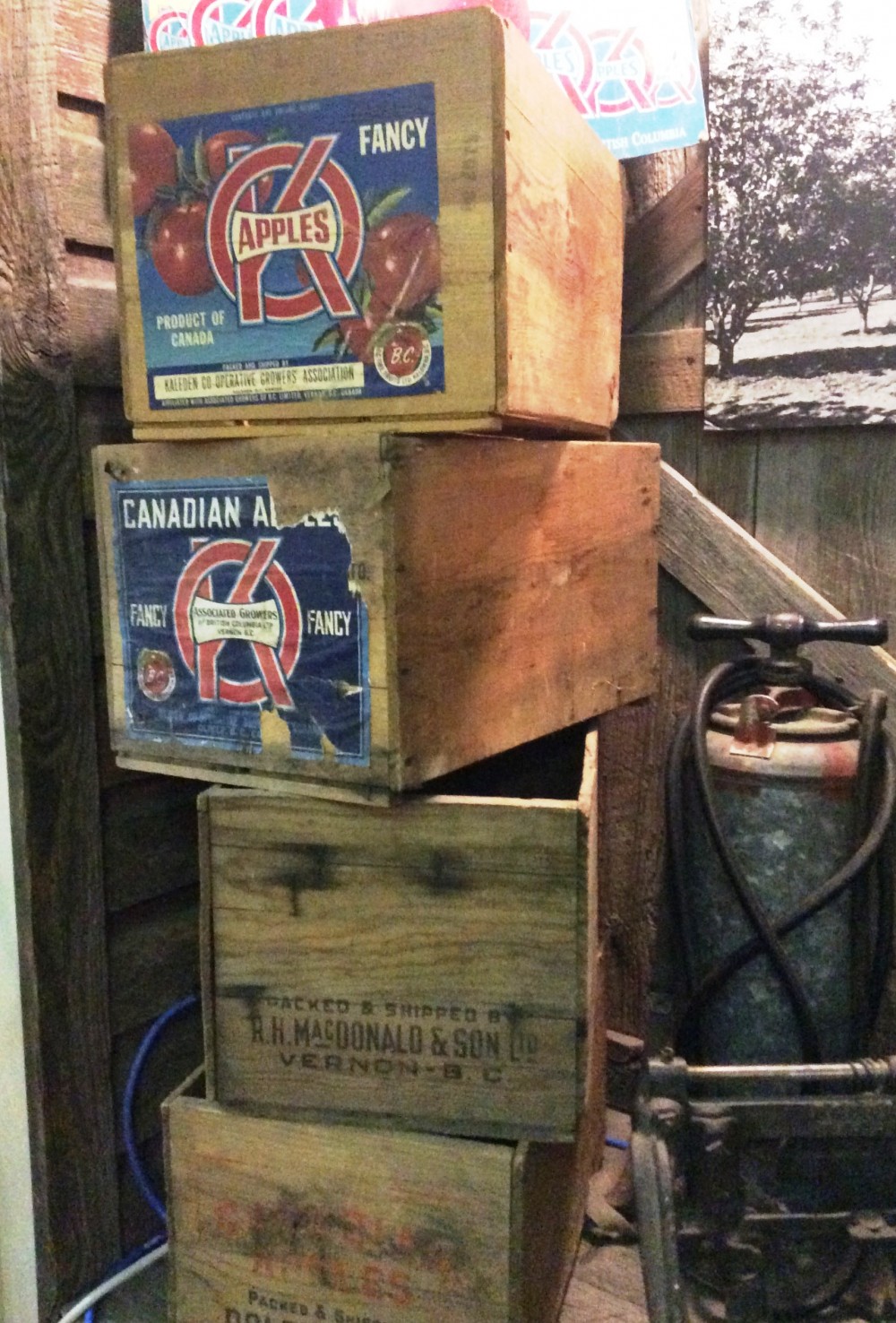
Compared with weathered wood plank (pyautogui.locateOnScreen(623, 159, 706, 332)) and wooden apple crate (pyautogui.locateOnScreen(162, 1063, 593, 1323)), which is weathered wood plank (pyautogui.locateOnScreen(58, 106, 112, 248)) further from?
wooden apple crate (pyautogui.locateOnScreen(162, 1063, 593, 1323))

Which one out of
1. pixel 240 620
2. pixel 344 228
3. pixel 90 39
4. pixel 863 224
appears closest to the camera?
pixel 344 228

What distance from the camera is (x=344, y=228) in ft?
3.65

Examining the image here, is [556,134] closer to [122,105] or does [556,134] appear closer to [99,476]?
[122,105]

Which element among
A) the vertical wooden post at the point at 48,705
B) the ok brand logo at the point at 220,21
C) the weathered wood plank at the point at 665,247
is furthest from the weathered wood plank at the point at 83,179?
the weathered wood plank at the point at 665,247

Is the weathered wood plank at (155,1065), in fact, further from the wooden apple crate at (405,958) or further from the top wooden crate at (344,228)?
the top wooden crate at (344,228)

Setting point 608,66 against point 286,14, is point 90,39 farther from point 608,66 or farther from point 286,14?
point 608,66

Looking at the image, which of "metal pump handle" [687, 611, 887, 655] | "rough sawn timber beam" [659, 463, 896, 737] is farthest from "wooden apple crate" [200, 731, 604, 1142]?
"rough sawn timber beam" [659, 463, 896, 737]

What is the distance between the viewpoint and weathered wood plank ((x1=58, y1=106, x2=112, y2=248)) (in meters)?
1.37

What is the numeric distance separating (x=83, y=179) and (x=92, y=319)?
0.17 metres

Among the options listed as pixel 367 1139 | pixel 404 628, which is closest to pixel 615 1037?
pixel 367 1139

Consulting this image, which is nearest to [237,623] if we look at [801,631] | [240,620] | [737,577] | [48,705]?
[240,620]

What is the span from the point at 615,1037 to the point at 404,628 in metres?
1.10

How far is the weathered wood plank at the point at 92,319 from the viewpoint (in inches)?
55.0

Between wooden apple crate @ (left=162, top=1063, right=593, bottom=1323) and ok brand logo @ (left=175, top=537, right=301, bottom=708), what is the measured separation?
527 millimetres
